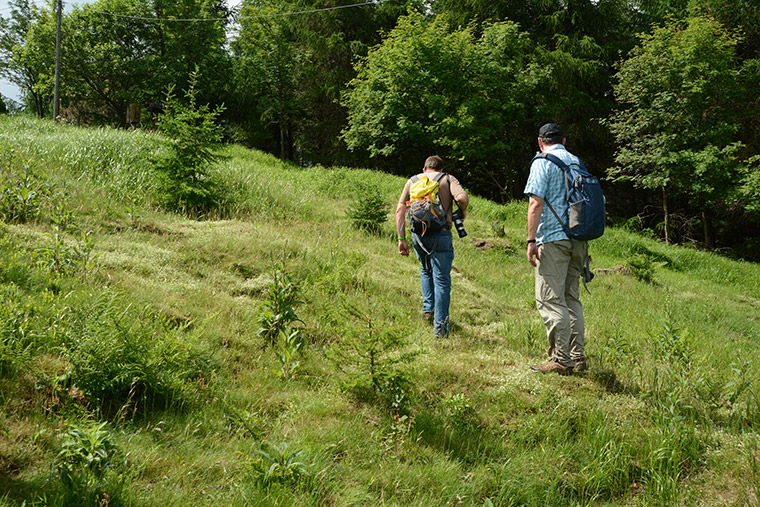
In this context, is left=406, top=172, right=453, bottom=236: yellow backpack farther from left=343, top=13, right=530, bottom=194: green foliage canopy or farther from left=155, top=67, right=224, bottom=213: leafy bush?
left=343, top=13, right=530, bottom=194: green foliage canopy

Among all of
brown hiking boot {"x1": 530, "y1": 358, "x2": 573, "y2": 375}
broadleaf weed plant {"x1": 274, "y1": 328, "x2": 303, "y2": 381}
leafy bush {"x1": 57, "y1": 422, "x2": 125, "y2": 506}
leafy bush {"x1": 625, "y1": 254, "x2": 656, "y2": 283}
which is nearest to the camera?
leafy bush {"x1": 57, "y1": 422, "x2": 125, "y2": 506}

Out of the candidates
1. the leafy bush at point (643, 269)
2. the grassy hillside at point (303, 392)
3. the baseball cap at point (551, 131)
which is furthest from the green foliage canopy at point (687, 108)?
the baseball cap at point (551, 131)

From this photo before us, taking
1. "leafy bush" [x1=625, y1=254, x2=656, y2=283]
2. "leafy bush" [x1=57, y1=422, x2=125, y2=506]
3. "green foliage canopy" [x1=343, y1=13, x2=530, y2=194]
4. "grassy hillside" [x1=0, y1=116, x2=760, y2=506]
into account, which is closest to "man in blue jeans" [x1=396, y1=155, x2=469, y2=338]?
"grassy hillside" [x1=0, y1=116, x2=760, y2=506]

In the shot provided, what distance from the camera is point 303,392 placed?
3.63 m

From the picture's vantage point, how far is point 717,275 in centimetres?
1337

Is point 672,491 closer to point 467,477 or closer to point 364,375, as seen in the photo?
point 467,477

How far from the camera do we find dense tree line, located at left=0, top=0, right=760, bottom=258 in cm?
1739

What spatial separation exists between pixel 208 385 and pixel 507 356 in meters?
2.95

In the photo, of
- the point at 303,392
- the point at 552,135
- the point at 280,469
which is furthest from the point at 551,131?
the point at 280,469

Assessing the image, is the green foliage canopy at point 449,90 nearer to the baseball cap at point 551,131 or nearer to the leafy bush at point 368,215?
the leafy bush at point 368,215

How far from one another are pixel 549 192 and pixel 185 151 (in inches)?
239

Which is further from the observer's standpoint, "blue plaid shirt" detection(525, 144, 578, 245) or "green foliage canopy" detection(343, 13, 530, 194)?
"green foliage canopy" detection(343, 13, 530, 194)

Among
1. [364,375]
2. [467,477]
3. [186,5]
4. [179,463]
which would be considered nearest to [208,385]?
[179,463]

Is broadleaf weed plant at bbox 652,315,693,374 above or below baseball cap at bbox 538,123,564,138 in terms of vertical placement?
below
